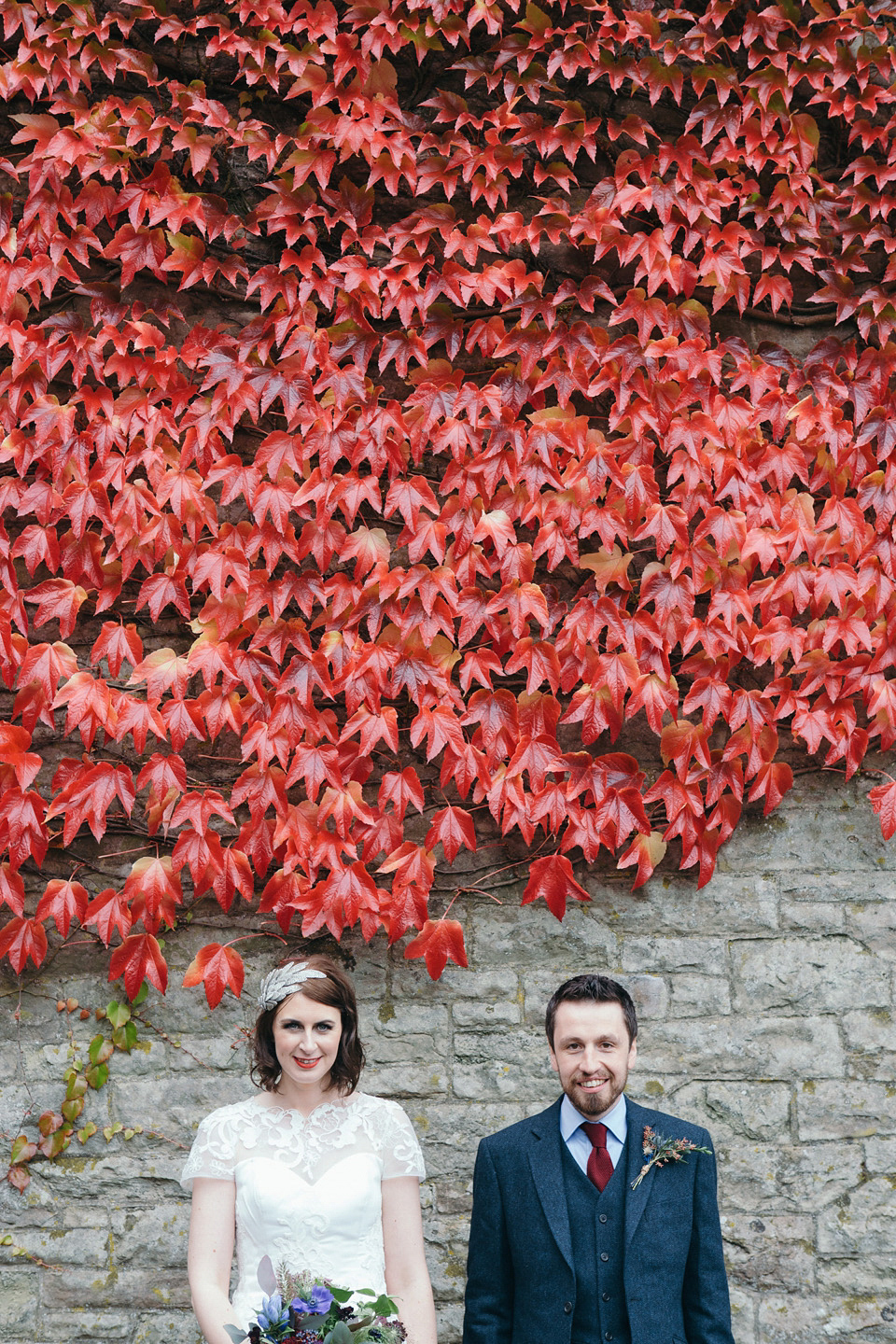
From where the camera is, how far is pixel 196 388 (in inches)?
122

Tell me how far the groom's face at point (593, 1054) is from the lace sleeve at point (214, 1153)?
73cm

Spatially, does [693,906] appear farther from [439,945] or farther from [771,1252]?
[771,1252]

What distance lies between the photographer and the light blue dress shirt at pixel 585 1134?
2.15 meters

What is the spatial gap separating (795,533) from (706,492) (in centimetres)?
28

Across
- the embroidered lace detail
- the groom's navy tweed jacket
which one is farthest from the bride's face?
the groom's navy tweed jacket

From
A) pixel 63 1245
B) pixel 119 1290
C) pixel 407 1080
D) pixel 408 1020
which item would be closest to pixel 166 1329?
pixel 119 1290

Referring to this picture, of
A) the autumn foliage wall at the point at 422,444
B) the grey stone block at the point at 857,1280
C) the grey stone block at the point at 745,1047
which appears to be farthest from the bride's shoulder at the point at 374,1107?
the grey stone block at the point at 857,1280

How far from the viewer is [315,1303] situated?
1684mm

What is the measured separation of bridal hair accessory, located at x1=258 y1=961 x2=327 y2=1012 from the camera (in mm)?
2244

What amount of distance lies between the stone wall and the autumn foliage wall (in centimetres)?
15

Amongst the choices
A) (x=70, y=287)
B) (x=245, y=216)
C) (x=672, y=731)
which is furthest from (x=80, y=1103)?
(x=245, y=216)

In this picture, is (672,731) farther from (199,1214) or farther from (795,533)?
(199,1214)

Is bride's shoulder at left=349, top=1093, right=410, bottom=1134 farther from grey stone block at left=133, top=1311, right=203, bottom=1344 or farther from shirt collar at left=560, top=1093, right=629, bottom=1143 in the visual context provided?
grey stone block at left=133, top=1311, right=203, bottom=1344

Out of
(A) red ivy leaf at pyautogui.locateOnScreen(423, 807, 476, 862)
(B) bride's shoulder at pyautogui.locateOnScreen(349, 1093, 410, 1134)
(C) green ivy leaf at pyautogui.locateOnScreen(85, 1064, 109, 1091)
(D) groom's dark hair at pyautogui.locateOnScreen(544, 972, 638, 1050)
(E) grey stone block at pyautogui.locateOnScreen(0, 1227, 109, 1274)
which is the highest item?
(A) red ivy leaf at pyautogui.locateOnScreen(423, 807, 476, 862)
